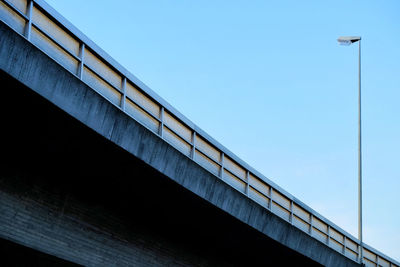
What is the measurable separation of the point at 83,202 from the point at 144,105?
9.98ft

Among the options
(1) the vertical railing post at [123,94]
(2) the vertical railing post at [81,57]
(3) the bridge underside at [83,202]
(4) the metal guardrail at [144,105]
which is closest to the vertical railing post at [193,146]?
(4) the metal guardrail at [144,105]

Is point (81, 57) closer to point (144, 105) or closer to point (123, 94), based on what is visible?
point (123, 94)

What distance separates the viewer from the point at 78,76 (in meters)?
12.8

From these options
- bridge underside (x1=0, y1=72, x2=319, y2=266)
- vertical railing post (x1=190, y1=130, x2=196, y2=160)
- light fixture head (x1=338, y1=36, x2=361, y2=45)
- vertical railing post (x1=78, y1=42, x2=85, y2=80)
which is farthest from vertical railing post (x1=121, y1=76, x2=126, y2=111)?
light fixture head (x1=338, y1=36, x2=361, y2=45)

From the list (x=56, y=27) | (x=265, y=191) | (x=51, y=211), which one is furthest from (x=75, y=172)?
(x=265, y=191)

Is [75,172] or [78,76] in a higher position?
[78,76]

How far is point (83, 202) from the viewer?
1445 centimetres

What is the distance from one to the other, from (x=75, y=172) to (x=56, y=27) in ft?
12.1

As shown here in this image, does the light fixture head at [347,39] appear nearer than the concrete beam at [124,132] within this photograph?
No

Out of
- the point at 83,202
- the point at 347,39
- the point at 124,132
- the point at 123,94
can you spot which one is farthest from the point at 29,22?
the point at 347,39

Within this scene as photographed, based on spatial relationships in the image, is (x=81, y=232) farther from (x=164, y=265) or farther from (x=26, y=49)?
(x=26, y=49)

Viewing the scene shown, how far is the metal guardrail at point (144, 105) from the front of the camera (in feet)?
39.7

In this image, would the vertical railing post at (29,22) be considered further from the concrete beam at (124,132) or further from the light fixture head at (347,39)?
the light fixture head at (347,39)

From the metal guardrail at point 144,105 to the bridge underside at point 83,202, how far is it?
1314mm
